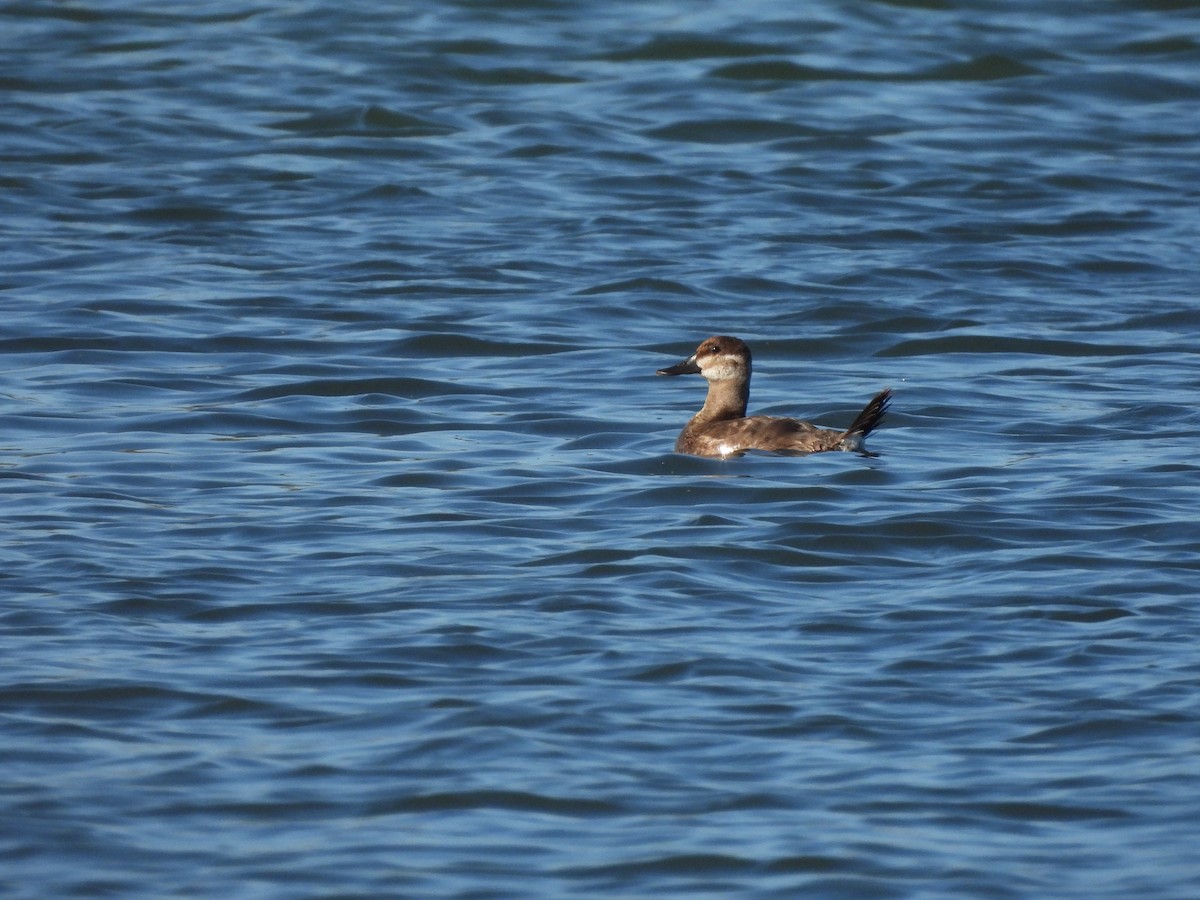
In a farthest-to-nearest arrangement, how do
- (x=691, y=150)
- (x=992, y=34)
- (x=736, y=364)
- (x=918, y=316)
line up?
(x=992, y=34)
(x=691, y=150)
(x=918, y=316)
(x=736, y=364)

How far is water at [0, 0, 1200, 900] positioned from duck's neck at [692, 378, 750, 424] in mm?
277

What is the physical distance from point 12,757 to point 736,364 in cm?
551

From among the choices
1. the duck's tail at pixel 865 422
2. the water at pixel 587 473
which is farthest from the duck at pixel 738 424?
the water at pixel 587 473

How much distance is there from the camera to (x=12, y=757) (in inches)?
238

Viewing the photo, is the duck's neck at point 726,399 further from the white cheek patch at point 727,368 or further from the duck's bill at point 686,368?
the duck's bill at point 686,368

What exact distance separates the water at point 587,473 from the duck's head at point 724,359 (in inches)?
16.6

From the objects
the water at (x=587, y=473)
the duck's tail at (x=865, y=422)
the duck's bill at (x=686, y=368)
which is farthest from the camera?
the duck's bill at (x=686, y=368)

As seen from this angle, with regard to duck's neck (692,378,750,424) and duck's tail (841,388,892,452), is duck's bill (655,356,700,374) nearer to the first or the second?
duck's neck (692,378,750,424)

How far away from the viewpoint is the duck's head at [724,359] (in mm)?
10797

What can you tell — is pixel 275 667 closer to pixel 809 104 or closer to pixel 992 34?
pixel 809 104

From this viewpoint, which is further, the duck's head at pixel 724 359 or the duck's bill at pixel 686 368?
the duck's bill at pixel 686 368

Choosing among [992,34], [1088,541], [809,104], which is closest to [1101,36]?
[992,34]

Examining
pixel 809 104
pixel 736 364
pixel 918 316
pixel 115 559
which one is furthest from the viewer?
pixel 809 104

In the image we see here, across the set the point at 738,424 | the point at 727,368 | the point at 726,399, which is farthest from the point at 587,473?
the point at 727,368
